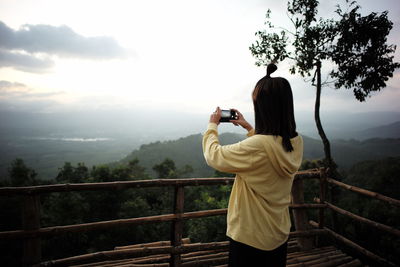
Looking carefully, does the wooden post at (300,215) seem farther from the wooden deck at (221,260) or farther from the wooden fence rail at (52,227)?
the wooden fence rail at (52,227)

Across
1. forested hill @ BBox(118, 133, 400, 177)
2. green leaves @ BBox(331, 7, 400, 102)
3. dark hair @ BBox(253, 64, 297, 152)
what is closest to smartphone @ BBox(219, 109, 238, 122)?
dark hair @ BBox(253, 64, 297, 152)

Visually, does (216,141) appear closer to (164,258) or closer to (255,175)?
(255,175)

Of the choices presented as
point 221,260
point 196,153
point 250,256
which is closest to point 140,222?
point 221,260

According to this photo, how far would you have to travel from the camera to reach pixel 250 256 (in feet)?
3.93

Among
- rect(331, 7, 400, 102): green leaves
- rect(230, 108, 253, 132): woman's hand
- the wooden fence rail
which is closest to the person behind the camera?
rect(230, 108, 253, 132): woman's hand

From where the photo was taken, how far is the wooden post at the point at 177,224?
2.25 metres

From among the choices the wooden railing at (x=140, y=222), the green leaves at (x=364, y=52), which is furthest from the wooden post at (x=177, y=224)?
the green leaves at (x=364, y=52)

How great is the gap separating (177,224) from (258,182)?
4.76 ft

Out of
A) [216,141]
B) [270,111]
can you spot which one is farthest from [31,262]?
[270,111]

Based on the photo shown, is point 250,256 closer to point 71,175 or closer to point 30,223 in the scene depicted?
point 30,223

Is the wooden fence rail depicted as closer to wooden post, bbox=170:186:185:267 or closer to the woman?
wooden post, bbox=170:186:185:267

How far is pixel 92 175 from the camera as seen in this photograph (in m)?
20.6

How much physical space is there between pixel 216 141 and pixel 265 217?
1.60 ft

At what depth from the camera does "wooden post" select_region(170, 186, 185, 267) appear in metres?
2.25
